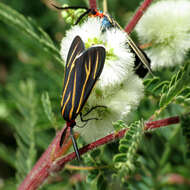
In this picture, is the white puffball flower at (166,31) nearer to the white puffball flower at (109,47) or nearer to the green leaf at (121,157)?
the white puffball flower at (109,47)

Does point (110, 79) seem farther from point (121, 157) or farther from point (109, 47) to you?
point (121, 157)

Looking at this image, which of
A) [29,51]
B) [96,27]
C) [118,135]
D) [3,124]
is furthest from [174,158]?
[3,124]

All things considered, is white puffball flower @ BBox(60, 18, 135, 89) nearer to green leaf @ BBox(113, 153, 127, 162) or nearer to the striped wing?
the striped wing

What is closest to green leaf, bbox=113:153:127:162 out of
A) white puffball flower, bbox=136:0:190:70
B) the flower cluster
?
the flower cluster

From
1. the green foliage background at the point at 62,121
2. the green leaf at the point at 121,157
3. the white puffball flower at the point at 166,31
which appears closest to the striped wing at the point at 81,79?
the green foliage background at the point at 62,121

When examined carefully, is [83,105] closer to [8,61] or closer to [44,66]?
[44,66]
